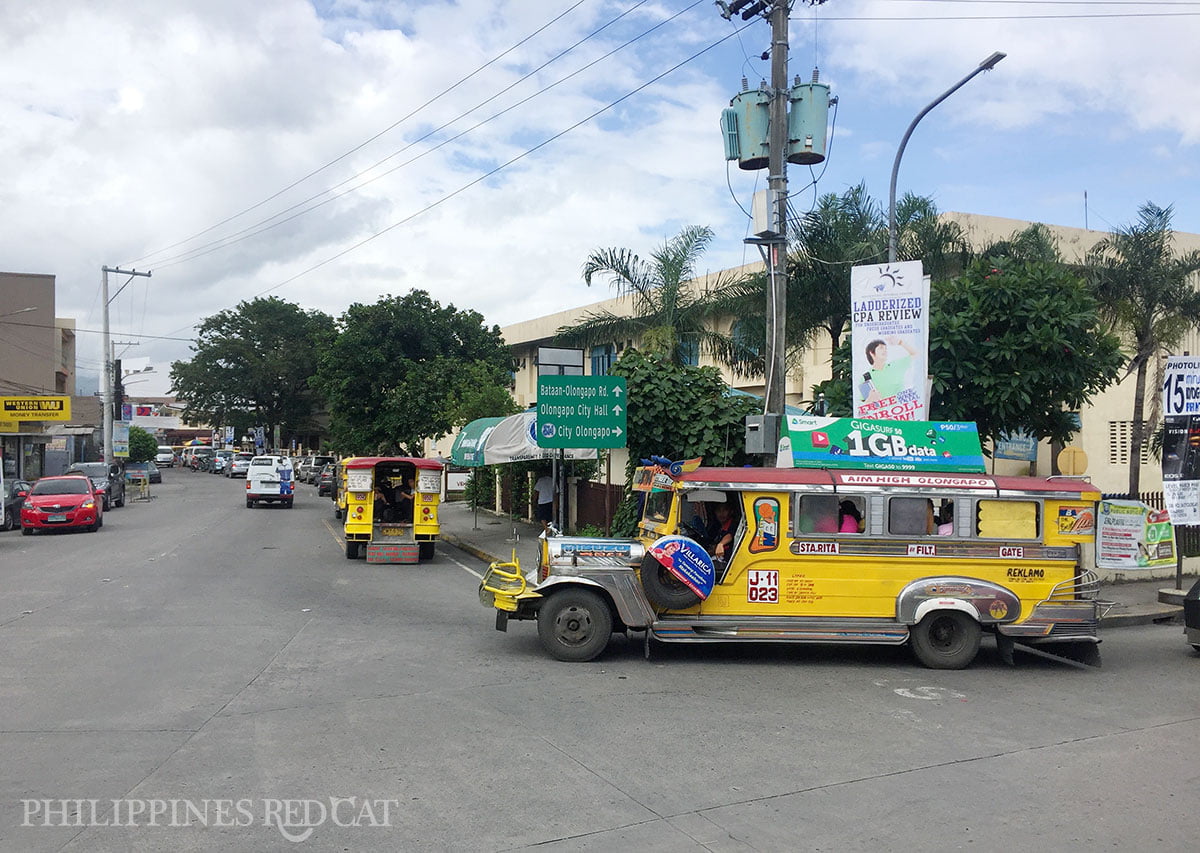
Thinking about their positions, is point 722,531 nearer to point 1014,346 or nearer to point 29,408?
point 1014,346

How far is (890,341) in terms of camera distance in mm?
13758

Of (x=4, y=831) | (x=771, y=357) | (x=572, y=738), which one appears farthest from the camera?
(x=771, y=357)

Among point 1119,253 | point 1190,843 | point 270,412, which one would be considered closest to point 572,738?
point 1190,843

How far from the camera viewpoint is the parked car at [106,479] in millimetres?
37125

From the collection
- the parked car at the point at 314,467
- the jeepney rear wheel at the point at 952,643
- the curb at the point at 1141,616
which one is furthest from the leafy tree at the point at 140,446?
the jeepney rear wheel at the point at 952,643

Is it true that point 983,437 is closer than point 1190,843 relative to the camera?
No

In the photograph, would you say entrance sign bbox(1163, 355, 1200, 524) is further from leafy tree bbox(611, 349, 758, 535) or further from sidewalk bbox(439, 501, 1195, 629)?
leafy tree bbox(611, 349, 758, 535)

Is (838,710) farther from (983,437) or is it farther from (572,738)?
(983,437)

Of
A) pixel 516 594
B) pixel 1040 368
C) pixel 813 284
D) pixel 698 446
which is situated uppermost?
pixel 813 284

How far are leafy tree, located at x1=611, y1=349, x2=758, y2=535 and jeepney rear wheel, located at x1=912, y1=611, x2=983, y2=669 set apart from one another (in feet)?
23.4

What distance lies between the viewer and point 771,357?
14.0 metres

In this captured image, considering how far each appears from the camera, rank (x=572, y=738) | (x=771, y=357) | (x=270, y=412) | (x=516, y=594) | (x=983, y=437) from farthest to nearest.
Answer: (x=270, y=412)
(x=983, y=437)
(x=771, y=357)
(x=516, y=594)
(x=572, y=738)

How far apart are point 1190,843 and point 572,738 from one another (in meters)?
4.01

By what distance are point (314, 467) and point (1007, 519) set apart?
2298 inches
